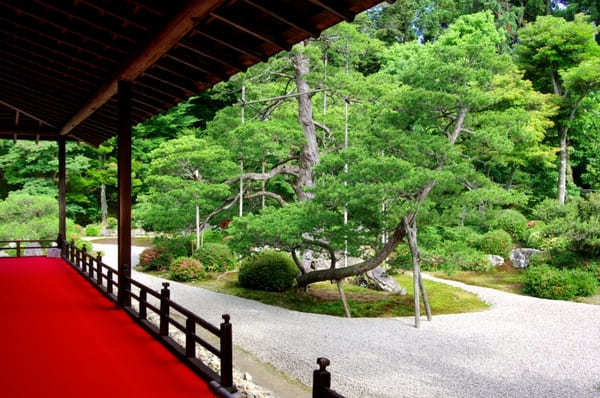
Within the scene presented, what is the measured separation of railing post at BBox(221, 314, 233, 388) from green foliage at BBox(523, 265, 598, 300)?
10.5 m

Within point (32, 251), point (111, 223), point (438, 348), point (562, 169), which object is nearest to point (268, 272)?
point (438, 348)

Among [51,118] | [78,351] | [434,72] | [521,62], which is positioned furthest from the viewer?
[521,62]

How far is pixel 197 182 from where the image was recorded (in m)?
12.9

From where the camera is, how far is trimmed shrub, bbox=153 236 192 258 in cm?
1516

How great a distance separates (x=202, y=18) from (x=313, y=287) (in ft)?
30.7

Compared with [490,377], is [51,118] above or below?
above

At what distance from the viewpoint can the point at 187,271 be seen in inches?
499

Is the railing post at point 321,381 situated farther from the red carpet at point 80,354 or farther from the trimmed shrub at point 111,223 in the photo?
the trimmed shrub at point 111,223

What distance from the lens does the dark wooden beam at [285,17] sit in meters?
3.08

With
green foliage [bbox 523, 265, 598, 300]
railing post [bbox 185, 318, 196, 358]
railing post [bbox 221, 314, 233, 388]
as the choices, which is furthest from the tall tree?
railing post [bbox 221, 314, 233, 388]

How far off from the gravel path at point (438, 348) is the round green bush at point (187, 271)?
2721 millimetres

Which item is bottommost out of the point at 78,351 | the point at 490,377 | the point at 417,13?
the point at 490,377

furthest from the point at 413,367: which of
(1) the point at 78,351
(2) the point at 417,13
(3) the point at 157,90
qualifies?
(2) the point at 417,13

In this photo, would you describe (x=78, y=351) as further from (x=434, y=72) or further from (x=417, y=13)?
(x=417, y=13)
